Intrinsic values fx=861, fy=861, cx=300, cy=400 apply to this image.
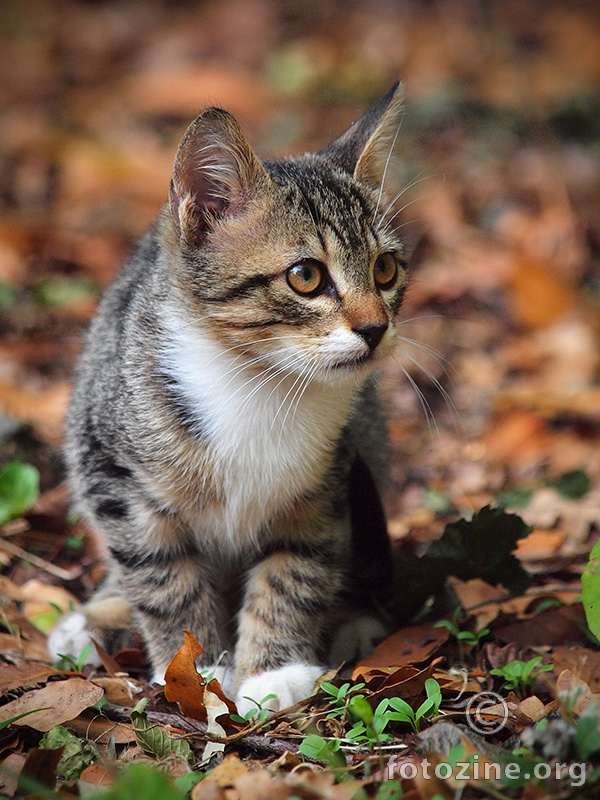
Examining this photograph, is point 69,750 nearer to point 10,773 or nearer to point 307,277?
point 10,773

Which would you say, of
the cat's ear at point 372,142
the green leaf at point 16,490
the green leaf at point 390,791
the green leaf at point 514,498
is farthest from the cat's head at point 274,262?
the green leaf at point 514,498

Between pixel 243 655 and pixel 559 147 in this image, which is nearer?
pixel 243 655

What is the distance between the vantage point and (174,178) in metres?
2.81

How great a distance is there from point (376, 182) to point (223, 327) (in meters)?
1.01

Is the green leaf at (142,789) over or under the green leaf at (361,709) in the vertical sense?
over

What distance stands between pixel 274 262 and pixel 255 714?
145 cm

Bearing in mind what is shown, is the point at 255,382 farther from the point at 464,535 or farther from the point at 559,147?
the point at 559,147

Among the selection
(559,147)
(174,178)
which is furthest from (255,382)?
(559,147)

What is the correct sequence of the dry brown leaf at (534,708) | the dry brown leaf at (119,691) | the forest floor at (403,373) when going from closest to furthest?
the forest floor at (403,373)
the dry brown leaf at (534,708)
the dry brown leaf at (119,691)

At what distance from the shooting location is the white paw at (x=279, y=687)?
9.30ft

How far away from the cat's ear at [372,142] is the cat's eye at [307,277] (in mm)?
643

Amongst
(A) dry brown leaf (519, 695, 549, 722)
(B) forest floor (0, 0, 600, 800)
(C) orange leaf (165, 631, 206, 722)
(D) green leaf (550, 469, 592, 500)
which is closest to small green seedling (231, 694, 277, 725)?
(B) forest floor (0, 0, 600, 800)

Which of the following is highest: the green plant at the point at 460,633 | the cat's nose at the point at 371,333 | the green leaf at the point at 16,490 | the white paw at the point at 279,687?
the cat's nose at the point at 371,333

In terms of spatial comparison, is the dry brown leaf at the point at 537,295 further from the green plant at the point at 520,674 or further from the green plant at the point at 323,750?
the green plant at the point at 323,750
